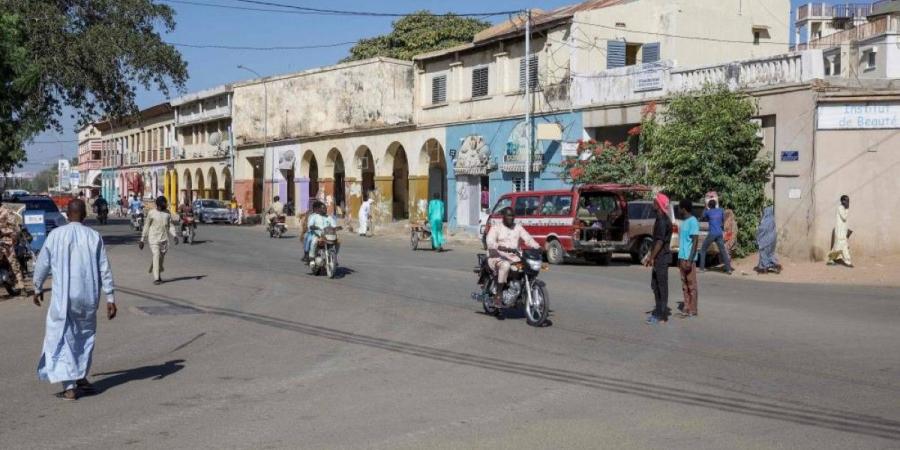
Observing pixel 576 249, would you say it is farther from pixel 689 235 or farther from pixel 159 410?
pixel 159 410

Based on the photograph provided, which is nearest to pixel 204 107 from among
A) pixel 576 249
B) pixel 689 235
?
pixel 576 249

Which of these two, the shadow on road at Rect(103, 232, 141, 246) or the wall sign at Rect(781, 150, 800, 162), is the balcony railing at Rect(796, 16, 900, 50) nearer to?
the wall sign at Rect(781, 150, 800, 162)

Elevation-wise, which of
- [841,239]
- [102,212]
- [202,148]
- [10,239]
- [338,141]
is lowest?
[102,212]

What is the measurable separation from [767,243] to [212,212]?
39.7 metres

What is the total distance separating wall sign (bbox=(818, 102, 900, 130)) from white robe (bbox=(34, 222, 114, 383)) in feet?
62.9

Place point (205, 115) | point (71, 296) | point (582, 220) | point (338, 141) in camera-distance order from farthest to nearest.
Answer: point (205, 115) → point (338, 141) → point (582, 220) → point (71, 296)

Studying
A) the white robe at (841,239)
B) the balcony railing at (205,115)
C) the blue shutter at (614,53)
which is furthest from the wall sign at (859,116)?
the balcony railing at (205,115)

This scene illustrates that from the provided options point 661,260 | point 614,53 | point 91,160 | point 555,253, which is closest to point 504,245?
point 661,260

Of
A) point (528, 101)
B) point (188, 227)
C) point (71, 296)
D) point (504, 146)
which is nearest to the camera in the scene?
point (71, 296)

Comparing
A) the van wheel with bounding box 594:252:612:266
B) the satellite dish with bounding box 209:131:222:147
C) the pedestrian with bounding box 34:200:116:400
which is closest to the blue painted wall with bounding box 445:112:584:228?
the van wheel with bounding box 594:252:612:266

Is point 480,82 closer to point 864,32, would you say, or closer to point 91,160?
point 864,32

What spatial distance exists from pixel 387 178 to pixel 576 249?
21836mm

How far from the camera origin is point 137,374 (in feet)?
30.6

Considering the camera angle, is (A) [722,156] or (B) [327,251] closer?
A: (B) [327,251]
